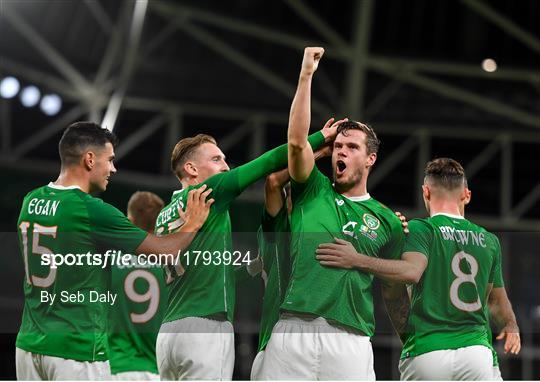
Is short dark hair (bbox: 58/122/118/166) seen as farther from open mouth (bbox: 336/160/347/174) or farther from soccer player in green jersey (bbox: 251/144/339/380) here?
open mouth (bbox: 336/160/347/174)

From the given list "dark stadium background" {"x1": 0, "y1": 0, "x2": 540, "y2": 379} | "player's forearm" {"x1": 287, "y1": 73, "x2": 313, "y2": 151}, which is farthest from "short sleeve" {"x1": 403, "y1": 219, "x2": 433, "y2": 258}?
"dark stadium background" {"x1": 0, "y1": 0, "x2": 540, "y2": 379}

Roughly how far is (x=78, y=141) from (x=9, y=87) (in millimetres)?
9141

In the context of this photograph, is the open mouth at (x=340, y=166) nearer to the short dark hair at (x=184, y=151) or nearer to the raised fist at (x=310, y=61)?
the raised fist at (x=310, y=61)

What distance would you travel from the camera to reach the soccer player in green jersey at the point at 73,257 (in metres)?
5.82

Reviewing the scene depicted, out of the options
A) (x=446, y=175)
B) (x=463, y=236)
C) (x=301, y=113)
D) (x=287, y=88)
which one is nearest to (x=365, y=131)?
(x=301, y=113)

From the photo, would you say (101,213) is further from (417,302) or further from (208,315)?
(417,302)

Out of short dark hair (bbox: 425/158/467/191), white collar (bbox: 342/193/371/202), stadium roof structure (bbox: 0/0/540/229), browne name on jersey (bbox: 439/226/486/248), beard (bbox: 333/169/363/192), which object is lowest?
browne name on jersey (bbox: 439/226/486/248)

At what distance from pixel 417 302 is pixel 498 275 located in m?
0.66

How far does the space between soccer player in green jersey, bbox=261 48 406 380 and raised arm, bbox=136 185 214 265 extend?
0.56 m

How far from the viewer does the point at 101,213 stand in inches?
234

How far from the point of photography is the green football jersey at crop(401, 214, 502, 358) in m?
6.32

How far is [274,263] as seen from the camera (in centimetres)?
608

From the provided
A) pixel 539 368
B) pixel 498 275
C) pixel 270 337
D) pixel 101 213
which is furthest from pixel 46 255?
pixel 539 368

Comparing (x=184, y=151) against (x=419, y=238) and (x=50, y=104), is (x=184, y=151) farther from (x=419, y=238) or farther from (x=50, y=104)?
(x=50, y=104)
